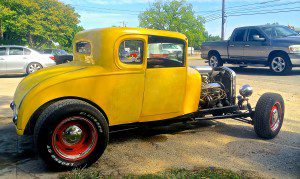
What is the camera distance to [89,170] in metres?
3.72

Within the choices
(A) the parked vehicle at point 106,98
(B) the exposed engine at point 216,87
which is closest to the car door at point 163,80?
(A) the parked vehicle at point 106,98

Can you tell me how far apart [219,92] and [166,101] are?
1358 millimetres

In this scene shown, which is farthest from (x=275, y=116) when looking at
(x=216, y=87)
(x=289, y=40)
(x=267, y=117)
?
(x=289, y=40)

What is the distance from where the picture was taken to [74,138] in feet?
12.4

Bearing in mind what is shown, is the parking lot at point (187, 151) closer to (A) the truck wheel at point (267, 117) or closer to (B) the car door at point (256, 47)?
(A) the truck wheel at point (267, 117)

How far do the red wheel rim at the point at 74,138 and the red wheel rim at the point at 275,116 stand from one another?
9.53ft

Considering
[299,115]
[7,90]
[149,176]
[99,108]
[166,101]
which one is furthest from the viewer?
[7,90]

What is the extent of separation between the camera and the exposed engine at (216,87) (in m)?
5.28

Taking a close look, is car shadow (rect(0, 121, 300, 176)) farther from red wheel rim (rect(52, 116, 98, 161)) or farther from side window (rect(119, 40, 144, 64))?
side window (rect(119, 40, 144, 64))

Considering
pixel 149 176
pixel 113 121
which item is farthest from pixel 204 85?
pixel 149 176

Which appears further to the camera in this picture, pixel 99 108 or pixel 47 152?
pixel 99 108

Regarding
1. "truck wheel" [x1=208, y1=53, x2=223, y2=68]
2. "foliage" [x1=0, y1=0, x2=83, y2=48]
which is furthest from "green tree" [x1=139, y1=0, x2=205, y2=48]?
"truck wheel" [x1=208, y1=53, x2=223, y2=68]

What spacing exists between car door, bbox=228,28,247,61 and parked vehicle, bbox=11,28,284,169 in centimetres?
885

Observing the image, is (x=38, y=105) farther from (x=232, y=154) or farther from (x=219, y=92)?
(x=219, y=92)
